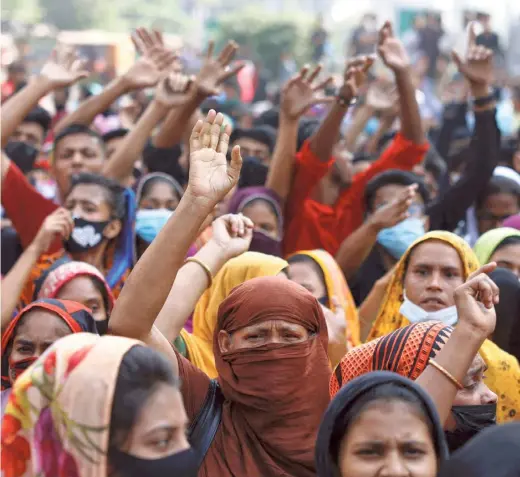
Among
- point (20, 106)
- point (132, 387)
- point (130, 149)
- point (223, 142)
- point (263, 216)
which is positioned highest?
point (223, 142)

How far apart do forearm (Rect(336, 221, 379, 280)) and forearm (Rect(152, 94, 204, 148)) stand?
119 centimetres

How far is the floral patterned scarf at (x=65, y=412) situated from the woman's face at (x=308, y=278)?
7.29 feet

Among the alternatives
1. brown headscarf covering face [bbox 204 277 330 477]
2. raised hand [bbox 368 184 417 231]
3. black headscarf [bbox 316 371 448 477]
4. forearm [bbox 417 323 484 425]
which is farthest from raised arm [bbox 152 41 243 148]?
black headscarf [bbox 316 371 448 477]

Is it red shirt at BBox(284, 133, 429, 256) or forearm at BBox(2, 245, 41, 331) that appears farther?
red shirt at BBox(284, 133, 429, 256)

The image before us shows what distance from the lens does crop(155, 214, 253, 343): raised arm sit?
334 cm

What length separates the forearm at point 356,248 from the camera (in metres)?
5.01

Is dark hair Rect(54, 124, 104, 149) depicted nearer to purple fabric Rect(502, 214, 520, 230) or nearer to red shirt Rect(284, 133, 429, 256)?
red shirt Rect(284, 133, 429, 256)

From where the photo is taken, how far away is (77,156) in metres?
5.99

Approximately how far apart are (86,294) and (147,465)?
207 cm

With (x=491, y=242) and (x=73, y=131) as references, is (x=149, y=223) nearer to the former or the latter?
(x=73, y=131)

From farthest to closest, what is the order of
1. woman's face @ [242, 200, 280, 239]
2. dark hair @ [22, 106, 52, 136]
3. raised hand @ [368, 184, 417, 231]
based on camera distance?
dark hair @ [22, 106, 52, 136], woman's face @ [242, 200, 280, 239], raised hand @ [368, 184, 417, 231]

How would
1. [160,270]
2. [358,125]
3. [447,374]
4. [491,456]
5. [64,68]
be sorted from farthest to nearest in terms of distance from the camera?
[358,125]
[64,68]
[160,270]
[447,374]
[491,456]

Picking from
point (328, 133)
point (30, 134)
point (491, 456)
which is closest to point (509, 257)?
point (328, 133)

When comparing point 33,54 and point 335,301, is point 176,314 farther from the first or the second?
point 33,54
